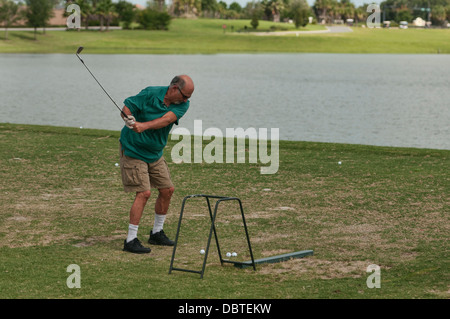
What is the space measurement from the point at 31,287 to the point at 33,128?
48.3ft

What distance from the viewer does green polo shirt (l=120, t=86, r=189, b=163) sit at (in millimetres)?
8094

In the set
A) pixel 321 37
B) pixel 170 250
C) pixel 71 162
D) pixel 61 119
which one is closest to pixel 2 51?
pixel 321 37

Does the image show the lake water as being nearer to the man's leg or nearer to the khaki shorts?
the man's leg

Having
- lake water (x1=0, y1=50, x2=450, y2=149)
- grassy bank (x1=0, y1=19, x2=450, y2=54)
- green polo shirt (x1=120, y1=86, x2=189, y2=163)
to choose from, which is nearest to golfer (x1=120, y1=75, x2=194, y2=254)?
green polo shirt (x1=120, y1=86, x2=189, y2=163)

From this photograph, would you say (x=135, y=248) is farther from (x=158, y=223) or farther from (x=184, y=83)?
(x=184, y=83)

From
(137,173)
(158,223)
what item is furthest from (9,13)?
(137,173)

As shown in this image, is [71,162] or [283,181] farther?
[71,162]

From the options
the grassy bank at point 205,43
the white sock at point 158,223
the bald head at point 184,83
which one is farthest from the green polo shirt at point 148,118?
the grassy bank at point 205,43

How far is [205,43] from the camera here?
126562 millimetres

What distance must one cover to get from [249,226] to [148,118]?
2408 millimetres

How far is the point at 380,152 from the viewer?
17219mm
